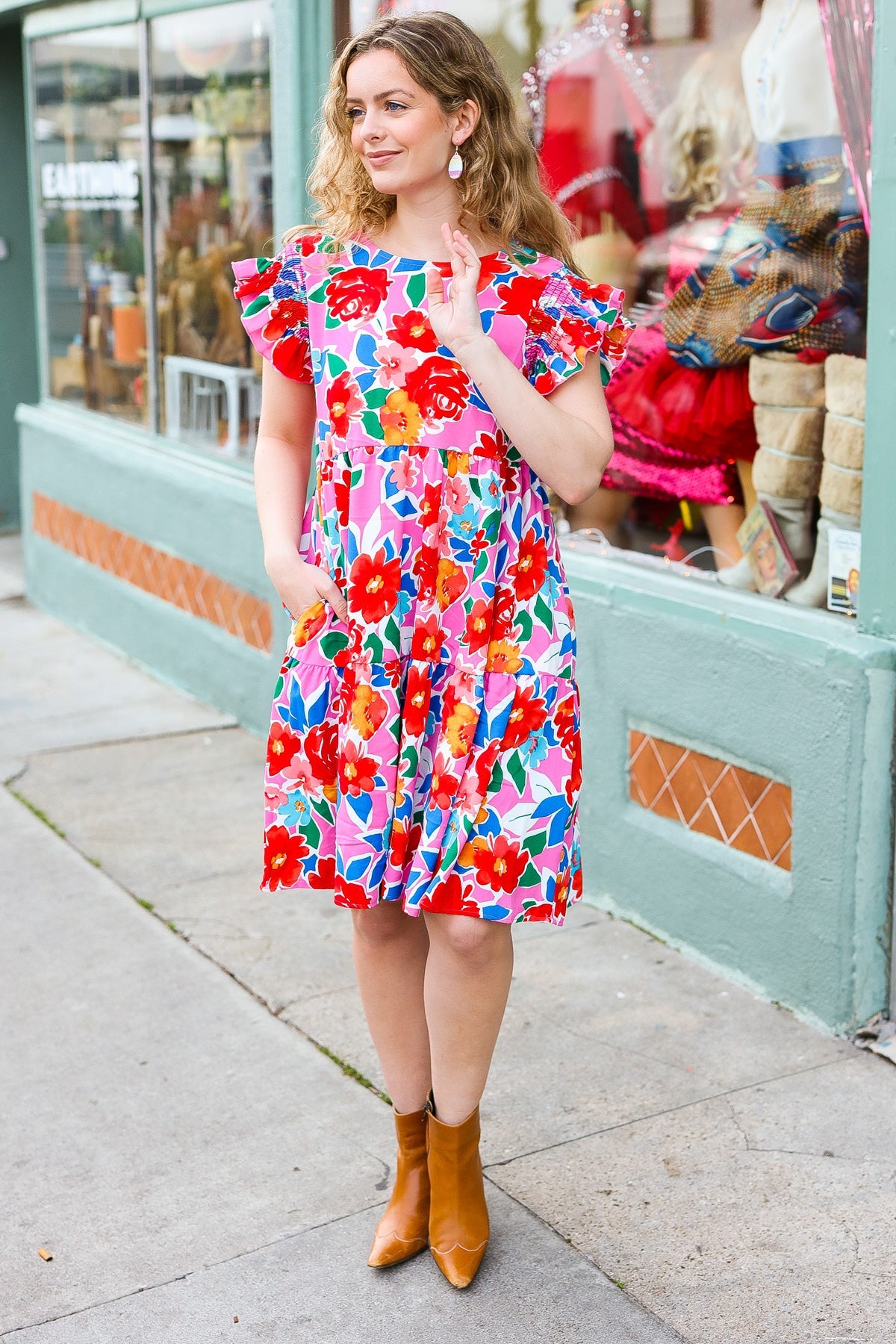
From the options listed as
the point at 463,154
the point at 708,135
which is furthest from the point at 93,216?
the point at 463,154

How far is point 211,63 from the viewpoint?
5.66 m

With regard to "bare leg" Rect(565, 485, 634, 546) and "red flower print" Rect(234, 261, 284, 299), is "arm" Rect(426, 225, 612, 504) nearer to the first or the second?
Result: "red flower print" Rect(234, 261, 284, 299)

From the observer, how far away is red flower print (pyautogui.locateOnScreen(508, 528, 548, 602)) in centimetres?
240

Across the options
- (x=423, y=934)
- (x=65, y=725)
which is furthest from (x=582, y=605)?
(x=65, y=725)

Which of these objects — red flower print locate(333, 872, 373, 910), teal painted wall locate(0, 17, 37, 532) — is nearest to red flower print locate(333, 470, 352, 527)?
red flower print locate(333, 872, 373, 910)

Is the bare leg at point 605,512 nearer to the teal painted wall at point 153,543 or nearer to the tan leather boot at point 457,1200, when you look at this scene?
the teal painted wall at point 153,543

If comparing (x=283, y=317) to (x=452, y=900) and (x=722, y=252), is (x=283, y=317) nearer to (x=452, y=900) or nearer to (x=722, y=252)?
(x=452, y=900)

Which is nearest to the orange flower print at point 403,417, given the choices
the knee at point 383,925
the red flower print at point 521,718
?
the red flower print at point 521,718

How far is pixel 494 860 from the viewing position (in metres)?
2.35

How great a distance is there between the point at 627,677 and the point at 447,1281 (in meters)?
1.70

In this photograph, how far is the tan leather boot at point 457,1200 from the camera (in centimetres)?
251

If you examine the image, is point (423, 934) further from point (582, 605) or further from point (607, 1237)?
point (582, 605)

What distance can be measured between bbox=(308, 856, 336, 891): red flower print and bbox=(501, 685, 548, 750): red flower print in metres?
0.35

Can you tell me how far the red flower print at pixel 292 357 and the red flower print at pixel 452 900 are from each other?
2.68 feet
